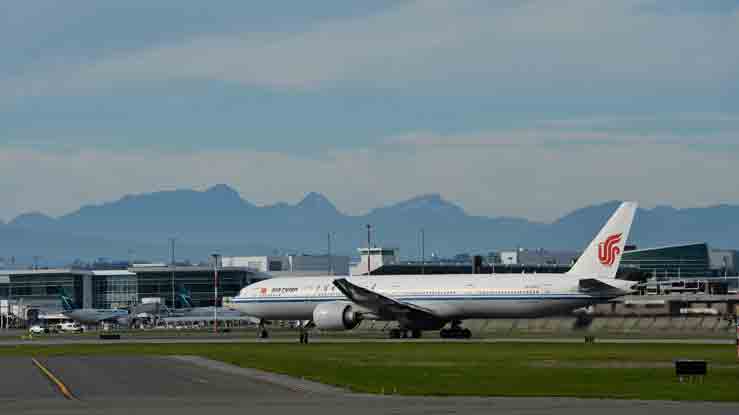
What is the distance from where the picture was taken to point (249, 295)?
4141 inches

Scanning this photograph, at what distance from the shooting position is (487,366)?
54.5 meters

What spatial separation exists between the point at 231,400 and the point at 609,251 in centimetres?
5145

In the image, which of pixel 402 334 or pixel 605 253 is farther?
pixel 402 334

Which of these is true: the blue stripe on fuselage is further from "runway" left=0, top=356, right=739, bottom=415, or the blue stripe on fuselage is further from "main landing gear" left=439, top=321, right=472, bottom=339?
"runway" left=0, top=356, right=739, bottom=415

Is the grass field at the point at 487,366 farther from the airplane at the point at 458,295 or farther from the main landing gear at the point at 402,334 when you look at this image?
the main landing gear at the point at 402,334

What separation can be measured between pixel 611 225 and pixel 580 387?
150ft

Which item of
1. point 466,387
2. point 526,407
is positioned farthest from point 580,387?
point 526,407

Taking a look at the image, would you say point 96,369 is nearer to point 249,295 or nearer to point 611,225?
point 611,225

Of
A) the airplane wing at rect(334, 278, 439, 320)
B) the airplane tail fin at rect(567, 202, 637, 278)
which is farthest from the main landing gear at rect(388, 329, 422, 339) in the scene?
the airplane tail fin at rect(567, 202, 637, 278)

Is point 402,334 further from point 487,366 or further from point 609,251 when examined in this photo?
point 487,366

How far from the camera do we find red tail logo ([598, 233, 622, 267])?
85375 millimetres

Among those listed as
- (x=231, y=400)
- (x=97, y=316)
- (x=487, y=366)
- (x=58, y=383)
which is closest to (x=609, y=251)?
(x=487, y=366)

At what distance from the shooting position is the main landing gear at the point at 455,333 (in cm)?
9112

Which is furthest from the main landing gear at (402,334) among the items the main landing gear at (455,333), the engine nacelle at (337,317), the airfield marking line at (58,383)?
the airfield marking line at (58,383)
